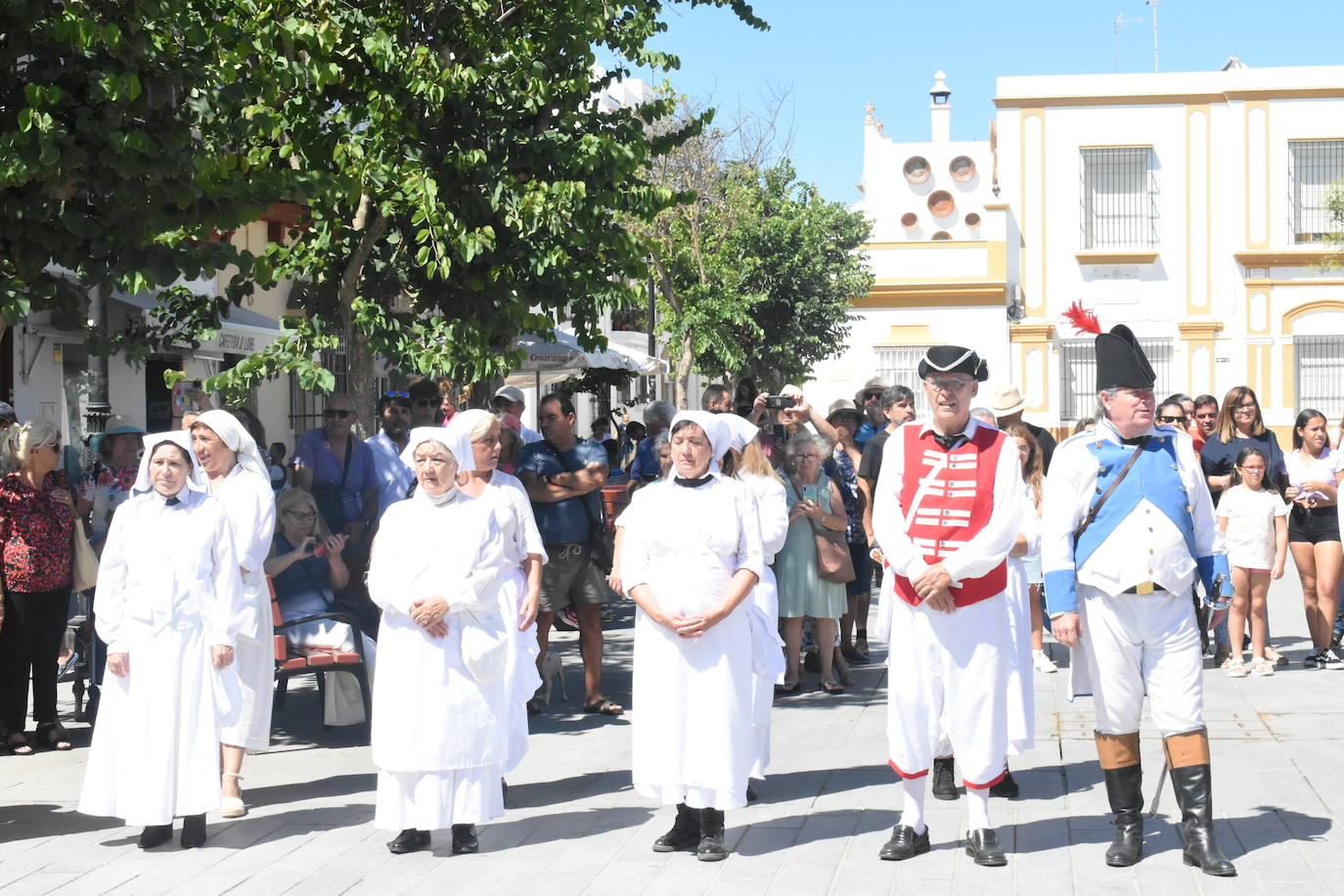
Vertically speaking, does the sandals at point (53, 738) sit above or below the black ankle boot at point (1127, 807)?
below

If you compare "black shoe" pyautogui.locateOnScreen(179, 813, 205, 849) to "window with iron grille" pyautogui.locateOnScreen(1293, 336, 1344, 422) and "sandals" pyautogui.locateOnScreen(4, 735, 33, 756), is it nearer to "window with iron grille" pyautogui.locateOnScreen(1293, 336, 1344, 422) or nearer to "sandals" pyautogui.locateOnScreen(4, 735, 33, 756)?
"sandals" pyautogui.locateOnScreen(4, 735, 33, 756)

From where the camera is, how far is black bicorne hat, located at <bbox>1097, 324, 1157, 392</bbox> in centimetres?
634

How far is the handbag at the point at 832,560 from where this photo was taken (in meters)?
10.4

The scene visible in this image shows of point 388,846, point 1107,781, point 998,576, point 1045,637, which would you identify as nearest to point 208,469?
point 388,846

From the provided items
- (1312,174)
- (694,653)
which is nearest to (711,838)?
(694,653)

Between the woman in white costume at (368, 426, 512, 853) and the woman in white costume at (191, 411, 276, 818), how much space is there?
33.1 inches

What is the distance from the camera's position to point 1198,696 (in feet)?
20.3

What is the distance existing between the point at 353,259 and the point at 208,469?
168 inches

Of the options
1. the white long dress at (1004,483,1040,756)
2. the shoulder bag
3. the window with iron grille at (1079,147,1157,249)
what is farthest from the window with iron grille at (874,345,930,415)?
the white long dress at (1004,483,1040,756)

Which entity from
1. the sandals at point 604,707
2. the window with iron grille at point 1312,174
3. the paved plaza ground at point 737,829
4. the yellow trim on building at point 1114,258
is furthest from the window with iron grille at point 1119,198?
the sandals at point 604,707

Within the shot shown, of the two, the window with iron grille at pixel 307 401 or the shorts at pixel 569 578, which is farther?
the window with iron grille at pixel 307 401

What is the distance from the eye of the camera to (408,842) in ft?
21.8

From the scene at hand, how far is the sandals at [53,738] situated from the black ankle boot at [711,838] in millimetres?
4209

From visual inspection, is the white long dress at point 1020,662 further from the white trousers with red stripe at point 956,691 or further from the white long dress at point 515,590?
the white long dress at point 515,590
